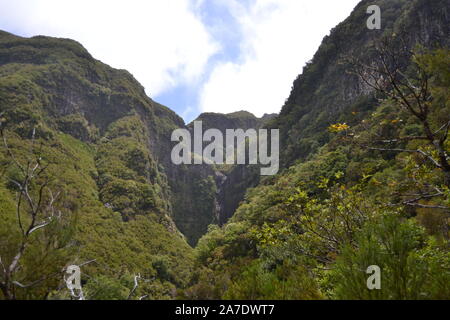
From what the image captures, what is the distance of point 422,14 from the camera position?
4647 cm

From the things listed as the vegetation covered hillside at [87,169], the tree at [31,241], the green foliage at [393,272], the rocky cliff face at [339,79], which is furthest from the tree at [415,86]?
the rocky cliff face at [339,79]

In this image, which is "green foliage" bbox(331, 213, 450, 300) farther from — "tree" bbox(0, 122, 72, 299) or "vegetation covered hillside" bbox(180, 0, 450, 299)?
"tree" bbox(0, 122, 72, 299)

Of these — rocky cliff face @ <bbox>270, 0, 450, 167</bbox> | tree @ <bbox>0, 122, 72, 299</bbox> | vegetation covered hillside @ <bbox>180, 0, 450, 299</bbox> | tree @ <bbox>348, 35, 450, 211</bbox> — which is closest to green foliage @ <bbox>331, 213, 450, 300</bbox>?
vegetation covered hillside @ <bbox>180, 0, 450, 299</bbox>

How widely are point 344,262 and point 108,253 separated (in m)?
63.2

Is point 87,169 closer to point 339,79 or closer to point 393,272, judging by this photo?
point 339,79

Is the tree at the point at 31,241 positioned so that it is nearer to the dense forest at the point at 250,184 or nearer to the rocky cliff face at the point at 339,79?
the dense forest at the point at 250,184

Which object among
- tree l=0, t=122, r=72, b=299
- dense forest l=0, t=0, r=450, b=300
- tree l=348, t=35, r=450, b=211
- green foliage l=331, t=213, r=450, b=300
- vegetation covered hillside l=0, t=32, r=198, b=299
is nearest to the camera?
green foliage l=331, t=213, r=450, b=300

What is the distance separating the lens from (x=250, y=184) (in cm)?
8644

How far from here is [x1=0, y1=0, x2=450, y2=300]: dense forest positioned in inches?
155

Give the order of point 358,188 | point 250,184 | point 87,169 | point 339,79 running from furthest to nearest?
point 87,169 < point 250,184 < point 339,79 < point 358,188

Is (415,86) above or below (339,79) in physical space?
below

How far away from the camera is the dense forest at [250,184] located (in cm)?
393

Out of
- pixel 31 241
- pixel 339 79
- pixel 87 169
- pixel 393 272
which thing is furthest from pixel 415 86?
pixel 87 169
